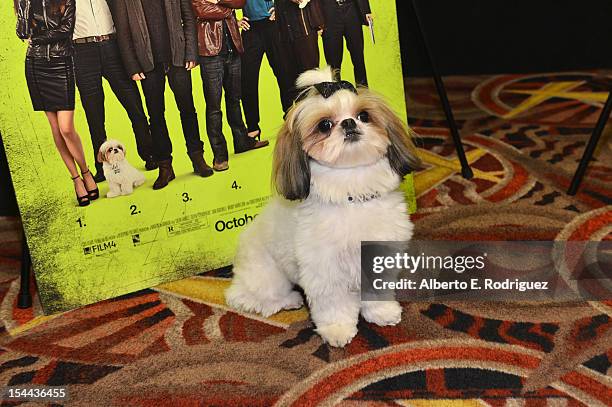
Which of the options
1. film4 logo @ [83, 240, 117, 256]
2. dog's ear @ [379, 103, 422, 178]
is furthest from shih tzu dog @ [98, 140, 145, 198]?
dog's ear @ [379, 103, 422, 178]

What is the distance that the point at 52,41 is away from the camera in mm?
1724

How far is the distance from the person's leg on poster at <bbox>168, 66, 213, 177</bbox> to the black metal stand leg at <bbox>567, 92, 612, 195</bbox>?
4.05 ft

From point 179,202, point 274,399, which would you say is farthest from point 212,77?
point 274,399

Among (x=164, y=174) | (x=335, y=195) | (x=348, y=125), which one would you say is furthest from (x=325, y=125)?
(x=164, y=174)

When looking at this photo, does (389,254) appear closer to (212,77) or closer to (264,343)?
(264,343)

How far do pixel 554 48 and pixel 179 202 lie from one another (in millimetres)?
2362

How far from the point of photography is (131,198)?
1.92 m

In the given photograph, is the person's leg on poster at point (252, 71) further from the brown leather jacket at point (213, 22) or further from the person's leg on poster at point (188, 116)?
the person's leg on poster at point (188, 116)

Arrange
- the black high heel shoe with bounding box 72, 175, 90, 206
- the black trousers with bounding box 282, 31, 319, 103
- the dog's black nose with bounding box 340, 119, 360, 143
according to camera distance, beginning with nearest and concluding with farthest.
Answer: the dog's black nose with bounding box 340, 119, 360, 143 < the black high heel shoe with bounding box 72, 175, 90, 206 < the black trousers with bounding box 282, 31, 319, 103

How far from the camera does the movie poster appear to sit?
1.76 meters

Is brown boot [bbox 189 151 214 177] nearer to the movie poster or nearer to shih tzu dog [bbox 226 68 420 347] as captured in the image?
the movie poster

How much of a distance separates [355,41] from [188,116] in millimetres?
537

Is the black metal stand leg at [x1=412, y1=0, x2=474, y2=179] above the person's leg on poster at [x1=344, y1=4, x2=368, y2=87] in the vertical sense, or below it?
below

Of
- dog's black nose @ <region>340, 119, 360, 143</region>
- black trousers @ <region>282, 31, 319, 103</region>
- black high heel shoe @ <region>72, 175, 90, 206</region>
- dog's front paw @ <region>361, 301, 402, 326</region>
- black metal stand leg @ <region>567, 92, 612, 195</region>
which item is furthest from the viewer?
black metal stand leg @ <region>567, 92, 612, 195</region>
